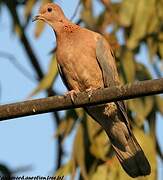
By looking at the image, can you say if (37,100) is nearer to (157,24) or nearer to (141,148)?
(141,148)

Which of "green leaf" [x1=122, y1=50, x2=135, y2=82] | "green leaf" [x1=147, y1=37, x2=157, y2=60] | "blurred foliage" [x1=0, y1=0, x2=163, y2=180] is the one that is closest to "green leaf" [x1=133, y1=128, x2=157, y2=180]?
"blurred foliage" [x1=0, y1=0, x2=163, y2=180]

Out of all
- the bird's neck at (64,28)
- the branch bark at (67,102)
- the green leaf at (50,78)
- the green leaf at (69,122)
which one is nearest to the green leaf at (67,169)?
the green leaf at (69,122)

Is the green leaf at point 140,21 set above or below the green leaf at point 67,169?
above

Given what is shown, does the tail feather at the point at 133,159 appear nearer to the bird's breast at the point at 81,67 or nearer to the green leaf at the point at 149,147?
the green leaf at the point at 149,147

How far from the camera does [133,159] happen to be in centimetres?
579

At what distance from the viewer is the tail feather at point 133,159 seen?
5.65 metres

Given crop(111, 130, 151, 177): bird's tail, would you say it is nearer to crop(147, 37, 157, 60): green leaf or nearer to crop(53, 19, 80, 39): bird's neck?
crop(147, 37, 157, 60): green leaf

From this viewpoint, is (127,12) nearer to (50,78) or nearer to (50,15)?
(50,15)

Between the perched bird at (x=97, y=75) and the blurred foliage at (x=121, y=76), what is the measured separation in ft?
0.51

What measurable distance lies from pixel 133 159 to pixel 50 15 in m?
1.68

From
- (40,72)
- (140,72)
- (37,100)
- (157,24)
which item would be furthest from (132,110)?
(40,72)

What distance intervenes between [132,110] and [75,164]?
2.30ft

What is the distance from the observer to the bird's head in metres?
6.64

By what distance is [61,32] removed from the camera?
20.9 feet
